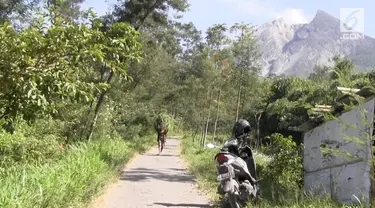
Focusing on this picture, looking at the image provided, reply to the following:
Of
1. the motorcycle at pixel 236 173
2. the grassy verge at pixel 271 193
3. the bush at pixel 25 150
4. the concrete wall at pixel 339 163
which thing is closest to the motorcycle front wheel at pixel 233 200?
the motorcycle at pixel 236 173

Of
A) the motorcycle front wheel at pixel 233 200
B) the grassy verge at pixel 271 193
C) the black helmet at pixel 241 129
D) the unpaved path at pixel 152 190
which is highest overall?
the black helmet at pixel 241 129

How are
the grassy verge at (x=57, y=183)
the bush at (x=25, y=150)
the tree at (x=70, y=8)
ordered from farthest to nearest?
1. the tree at (x=70, y=8)
2. the bush at (x=25, y=150)
3. the grassy verge at (x=57, y=183)

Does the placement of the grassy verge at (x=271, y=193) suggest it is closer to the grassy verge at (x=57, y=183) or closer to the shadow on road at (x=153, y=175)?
the shadow on road at (x=153, y=175)

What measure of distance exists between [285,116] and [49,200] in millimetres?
27172

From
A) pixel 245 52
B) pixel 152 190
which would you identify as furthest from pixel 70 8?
pixel 152 190

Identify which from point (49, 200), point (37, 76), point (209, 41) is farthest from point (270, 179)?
point (209, 41)

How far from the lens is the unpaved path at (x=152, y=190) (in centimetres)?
871

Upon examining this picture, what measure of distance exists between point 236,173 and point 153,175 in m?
6.95

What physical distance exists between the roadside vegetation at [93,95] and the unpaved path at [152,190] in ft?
1.31

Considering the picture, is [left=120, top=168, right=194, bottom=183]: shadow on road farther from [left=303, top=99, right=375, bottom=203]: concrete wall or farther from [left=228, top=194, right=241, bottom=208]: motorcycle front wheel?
[left=228, top=194, right=241, bottom=208]: motorcycle front wheel

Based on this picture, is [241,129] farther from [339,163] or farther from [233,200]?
[339,163]

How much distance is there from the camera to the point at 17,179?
6.71 m

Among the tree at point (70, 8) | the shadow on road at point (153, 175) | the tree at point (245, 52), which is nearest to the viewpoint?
the shadow on road at point (153, 175)

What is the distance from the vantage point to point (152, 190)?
10398 millimetres
